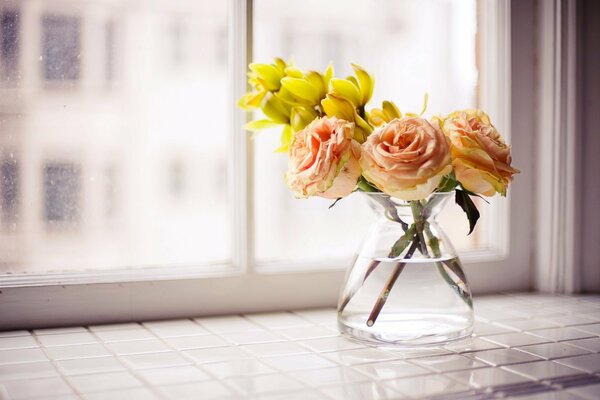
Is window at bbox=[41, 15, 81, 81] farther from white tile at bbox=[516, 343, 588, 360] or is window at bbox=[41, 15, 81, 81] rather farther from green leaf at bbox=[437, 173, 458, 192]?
white tile at bbox=[516, 343, 588, 360]

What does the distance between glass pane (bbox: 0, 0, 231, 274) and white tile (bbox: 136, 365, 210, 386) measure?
1.21 feet

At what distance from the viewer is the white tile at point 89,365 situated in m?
0.95

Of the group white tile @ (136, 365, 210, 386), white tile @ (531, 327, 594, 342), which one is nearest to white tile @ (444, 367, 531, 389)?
white tile @ (531, 327, 594, 342)

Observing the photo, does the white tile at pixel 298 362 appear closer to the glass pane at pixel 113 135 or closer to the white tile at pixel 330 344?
the white tile at pixel 330 344

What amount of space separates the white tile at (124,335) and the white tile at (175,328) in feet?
0.05

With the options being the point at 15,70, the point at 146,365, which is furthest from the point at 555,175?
the point at 15,70

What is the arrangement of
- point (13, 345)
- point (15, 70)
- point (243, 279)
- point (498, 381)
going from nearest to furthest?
point (498, 381), point (13, 345), point (15, 70), point (243, 279)

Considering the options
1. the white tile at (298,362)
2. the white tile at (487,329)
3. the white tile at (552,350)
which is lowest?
the white tile at (552,350)

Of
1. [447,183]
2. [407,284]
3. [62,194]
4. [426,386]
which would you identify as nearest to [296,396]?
[426,386]

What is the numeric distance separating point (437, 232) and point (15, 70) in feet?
2.29

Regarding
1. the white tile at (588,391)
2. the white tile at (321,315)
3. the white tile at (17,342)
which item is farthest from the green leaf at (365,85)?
the white tile at (17,342)

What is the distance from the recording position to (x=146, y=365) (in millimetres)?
982

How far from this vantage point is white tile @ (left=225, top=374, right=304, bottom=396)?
89cm

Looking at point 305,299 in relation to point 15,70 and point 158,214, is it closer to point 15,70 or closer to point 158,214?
point 158,214
